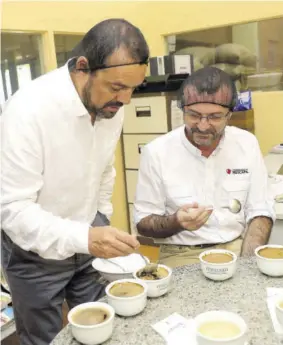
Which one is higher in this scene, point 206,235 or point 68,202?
point 68,202

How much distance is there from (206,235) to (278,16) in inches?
85.0

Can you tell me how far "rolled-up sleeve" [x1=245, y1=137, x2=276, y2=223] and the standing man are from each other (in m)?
0.71

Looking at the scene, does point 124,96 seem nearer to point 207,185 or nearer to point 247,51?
point 207,185

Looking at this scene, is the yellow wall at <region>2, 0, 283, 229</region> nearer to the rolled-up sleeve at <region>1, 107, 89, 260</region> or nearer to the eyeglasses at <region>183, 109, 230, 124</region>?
the eyeglasses at <region>183, 109, 230, 124</region>

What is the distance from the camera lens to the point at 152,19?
12.6ft

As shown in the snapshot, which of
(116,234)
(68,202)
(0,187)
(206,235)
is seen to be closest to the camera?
(116,234)

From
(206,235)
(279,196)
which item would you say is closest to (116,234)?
(206,235)

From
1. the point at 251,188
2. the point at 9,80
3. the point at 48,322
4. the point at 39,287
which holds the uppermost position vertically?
the point at 9,80

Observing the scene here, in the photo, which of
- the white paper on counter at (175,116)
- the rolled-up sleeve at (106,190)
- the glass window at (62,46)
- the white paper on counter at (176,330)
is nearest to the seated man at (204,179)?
the rolled-up sleeve at (106,190)

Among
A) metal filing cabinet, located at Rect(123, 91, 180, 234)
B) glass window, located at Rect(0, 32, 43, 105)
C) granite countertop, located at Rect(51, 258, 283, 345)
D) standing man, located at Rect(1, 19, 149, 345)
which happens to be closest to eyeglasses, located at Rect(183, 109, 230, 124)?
standing man, located at Rect(1, 19, 149, 345)

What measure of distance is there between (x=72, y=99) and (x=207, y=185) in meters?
0.80

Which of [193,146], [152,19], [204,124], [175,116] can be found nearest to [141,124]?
[175,116]

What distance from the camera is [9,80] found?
9.58 feet

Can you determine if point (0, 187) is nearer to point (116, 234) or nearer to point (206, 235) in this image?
point (116, 234)
